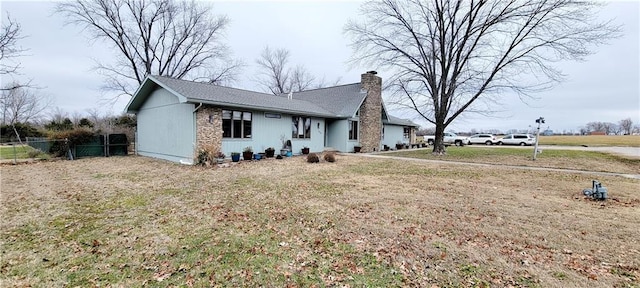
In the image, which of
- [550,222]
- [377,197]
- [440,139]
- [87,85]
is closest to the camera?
[550,222]

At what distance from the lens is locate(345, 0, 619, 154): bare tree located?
14.9 m

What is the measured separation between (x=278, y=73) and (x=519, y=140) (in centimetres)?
3159

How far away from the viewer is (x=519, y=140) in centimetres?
3088

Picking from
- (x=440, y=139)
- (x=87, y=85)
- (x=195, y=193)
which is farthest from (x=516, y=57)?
(x=87, y=85)

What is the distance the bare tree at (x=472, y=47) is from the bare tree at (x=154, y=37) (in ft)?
47.1

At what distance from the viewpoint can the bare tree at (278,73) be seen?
36062 mm

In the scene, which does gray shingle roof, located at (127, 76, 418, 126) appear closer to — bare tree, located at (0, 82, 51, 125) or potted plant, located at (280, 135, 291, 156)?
potted plant, located at (280, 135, 291, 156)

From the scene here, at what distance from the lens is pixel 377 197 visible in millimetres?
6434

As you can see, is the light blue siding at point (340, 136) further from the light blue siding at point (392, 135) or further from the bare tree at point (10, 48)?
the bare tree at point (10, 48)

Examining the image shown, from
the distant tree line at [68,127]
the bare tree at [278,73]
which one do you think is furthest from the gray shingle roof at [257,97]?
the bare tree at [278,73]

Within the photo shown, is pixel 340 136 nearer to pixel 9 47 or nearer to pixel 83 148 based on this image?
pixel 83 148

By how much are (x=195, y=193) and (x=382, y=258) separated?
17.0ft

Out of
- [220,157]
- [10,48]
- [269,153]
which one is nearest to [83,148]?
[10,48]

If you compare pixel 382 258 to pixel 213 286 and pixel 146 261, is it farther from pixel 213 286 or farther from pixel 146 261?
pixel 146 261
